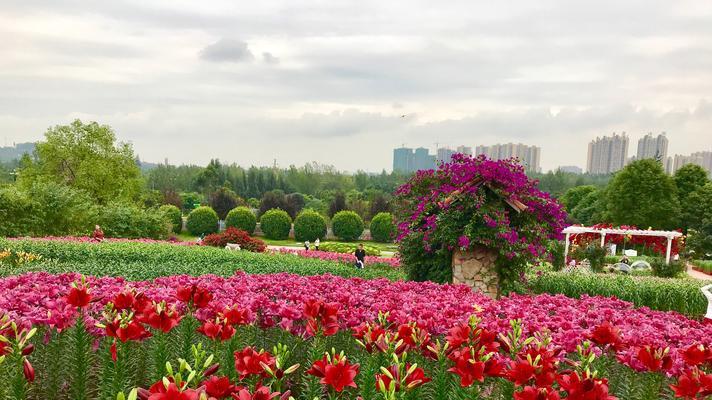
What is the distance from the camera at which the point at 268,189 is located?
3031 inches

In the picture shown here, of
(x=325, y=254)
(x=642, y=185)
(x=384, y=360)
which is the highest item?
(x=642, y=185)

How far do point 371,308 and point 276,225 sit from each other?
33.7 meters

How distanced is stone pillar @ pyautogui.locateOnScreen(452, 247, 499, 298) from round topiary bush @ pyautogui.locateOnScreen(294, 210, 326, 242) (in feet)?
89.5

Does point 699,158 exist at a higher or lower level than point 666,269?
higher

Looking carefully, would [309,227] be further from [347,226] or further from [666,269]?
[666,269]

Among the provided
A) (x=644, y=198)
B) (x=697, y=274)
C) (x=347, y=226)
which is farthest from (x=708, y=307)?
(x=644, y=198)

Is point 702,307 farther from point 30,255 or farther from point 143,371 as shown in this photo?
point 30,255

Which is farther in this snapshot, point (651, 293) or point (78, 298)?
point (651, 293)

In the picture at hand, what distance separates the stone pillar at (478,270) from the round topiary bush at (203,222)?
100 ft

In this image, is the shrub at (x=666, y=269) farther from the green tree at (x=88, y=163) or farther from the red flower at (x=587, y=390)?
the green tree at (x=88, y=163)

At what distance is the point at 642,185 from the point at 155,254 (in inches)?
1367

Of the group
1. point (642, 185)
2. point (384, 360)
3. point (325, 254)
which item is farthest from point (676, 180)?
point (384, 360)

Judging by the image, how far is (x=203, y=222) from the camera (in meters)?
37.7

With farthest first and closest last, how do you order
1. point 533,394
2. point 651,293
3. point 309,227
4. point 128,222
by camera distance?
point 309,227
point 128,222
point 651,293
point 533,394
